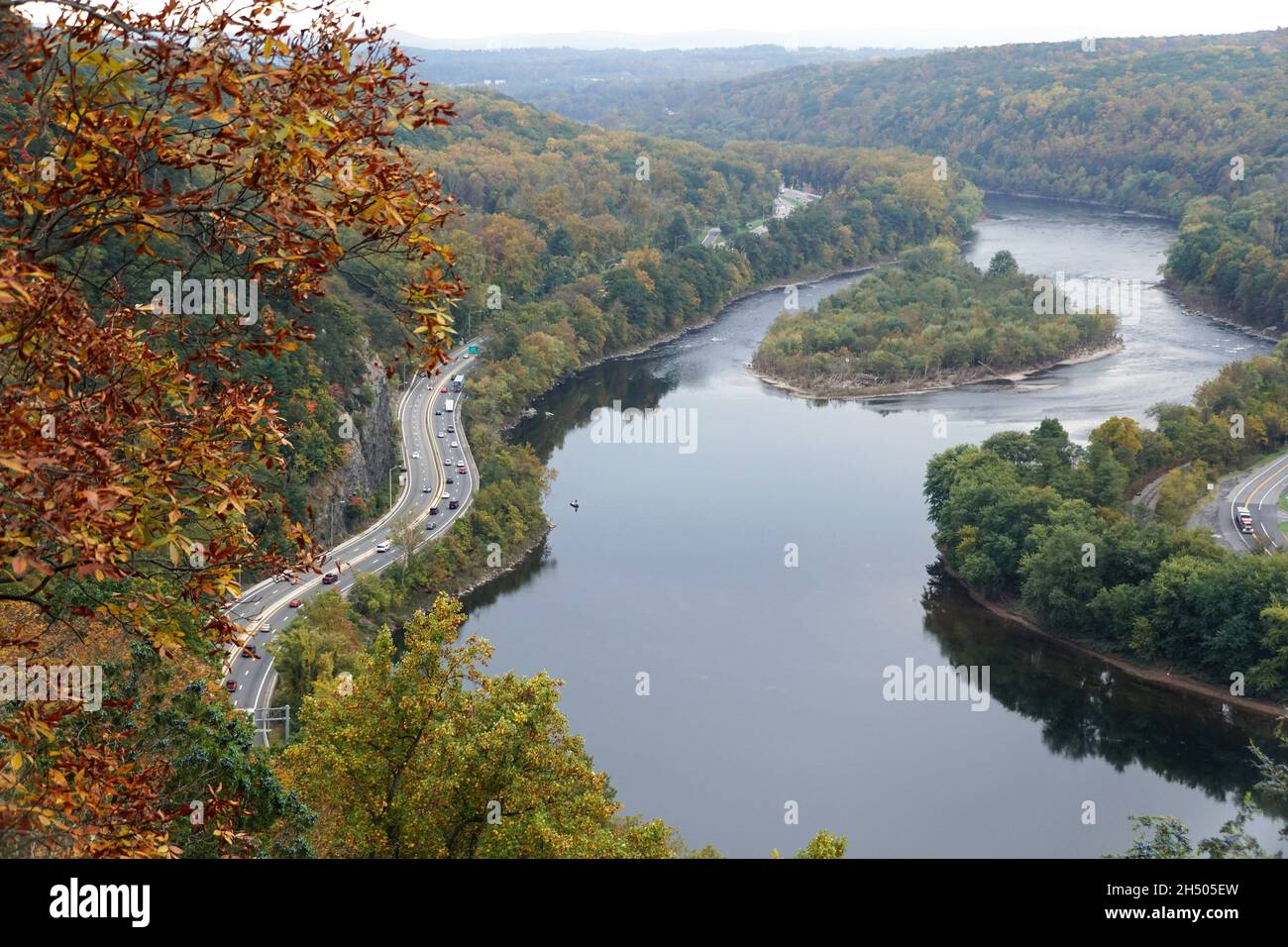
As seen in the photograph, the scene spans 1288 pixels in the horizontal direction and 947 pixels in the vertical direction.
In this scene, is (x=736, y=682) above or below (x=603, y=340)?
below

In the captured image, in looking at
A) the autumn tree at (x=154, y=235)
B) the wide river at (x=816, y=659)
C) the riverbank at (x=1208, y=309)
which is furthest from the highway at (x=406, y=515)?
the riverbank at (x=1208, y=309)

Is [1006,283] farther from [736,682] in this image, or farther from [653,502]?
[736,682]

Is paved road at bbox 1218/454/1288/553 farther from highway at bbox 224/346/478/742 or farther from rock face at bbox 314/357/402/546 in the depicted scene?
rock face at bbox 314/357/402/546

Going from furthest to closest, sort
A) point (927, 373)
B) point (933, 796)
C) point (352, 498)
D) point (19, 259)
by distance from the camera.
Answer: point (927, 373), point (352, 498), point (933, 796), point (19, 259)

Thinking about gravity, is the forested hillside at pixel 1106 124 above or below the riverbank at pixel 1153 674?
above

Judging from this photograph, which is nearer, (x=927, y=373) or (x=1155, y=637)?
(x=1155, y=637)

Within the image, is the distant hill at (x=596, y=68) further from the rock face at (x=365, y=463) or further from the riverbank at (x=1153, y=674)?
the riverbank at (x=1153, y=674)

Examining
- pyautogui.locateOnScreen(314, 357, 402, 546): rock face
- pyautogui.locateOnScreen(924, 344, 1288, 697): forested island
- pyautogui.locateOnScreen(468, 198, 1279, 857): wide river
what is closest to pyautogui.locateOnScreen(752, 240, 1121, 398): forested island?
pyautogui.locateOnScreen(468, 198, 1279, 857): wide river

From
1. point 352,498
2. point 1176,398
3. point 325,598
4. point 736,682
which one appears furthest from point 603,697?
point 1176,398

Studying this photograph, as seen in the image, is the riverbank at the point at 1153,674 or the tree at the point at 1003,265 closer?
the riverbank at the point at 1153,674
